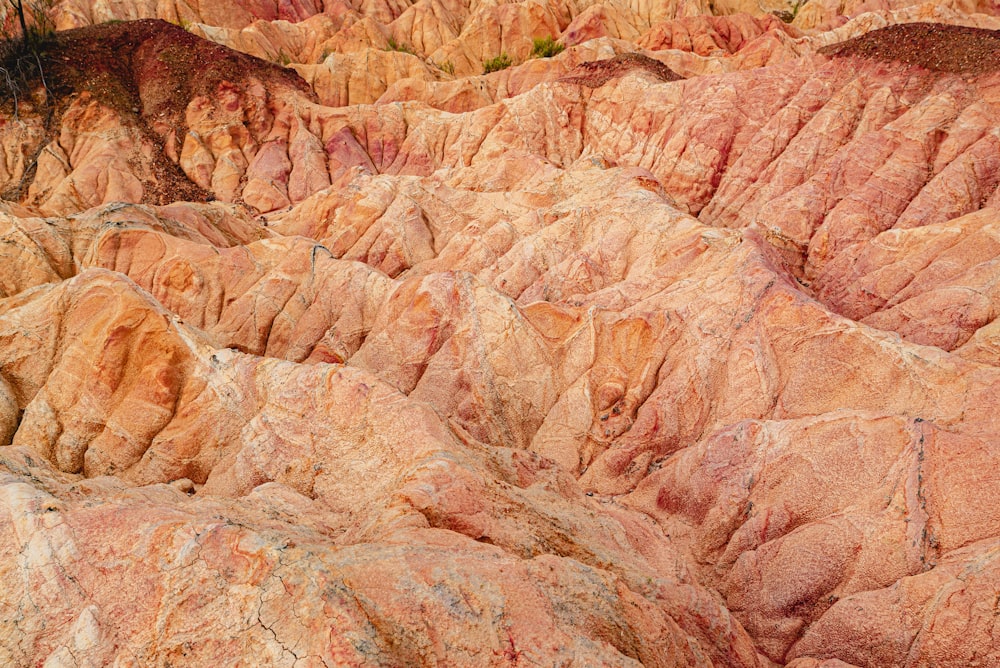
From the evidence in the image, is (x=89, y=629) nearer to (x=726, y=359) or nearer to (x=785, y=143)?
(x=726, y=359)

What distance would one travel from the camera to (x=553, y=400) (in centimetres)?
Answer: 1593

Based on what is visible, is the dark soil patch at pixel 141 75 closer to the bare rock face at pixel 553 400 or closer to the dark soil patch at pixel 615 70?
the bare rock face at pixel 553 400

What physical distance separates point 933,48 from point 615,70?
17.1 m

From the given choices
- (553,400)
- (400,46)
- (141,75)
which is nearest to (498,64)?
(400,46)

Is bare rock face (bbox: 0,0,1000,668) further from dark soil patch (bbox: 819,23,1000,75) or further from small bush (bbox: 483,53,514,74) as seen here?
small bush (bbox: 483,53,514,74)

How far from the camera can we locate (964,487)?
9750mm

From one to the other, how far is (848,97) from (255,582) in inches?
1219

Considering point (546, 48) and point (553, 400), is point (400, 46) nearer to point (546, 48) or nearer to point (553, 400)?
point (546, 48)

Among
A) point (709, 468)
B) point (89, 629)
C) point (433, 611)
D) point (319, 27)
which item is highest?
point (319, 27)

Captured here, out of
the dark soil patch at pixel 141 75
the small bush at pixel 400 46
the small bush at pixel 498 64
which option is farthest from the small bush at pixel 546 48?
the dark soil patch at pixel 141 75

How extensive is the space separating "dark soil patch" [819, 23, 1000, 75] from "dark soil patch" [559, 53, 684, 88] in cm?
1027

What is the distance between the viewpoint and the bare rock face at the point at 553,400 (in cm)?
640

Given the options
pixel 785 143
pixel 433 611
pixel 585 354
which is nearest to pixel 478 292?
pixel 585 354

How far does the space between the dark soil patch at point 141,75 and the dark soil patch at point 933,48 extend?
36970 mm
